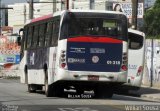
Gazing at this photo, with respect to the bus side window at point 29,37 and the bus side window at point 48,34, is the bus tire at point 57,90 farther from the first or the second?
the bus side window at point 29,37

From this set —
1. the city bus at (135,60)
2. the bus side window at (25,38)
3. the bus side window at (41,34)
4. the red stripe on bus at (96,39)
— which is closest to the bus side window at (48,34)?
the bus side window at (41,34)

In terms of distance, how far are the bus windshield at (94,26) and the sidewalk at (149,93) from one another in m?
4.77

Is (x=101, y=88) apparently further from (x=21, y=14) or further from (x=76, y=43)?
(x=21, y=14)

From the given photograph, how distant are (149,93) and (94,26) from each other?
7929mm

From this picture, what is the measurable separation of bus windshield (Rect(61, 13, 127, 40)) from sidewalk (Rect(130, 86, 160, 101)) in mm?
4770

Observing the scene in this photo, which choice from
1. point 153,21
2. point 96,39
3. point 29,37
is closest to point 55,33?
point 96,39

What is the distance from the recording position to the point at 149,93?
28844 mm

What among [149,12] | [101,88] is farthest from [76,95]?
[149,12]

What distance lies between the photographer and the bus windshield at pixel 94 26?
2175 centimetres

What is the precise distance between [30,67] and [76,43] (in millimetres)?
5652

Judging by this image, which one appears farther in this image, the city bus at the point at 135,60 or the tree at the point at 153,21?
the tree at the point at 153,21

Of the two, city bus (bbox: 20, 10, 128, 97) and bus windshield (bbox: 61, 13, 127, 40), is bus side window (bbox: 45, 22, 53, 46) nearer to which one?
city bus (bbox: 20, 10, 128, 97)

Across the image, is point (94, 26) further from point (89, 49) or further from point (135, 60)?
point (135, 60)

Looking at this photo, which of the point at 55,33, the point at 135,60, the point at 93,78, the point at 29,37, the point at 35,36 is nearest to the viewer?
the point at 93,78
